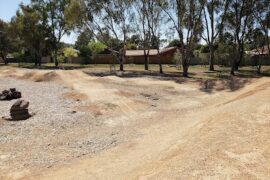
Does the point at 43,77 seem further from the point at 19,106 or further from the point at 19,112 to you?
the point at 19,112

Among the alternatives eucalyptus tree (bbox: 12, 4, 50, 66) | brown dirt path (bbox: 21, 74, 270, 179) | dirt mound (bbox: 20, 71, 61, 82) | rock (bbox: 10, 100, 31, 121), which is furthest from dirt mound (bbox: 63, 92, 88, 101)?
eucalyptus tree (bbox: 12, 4, 50, 66)

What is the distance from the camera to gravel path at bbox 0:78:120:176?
58.9 feet

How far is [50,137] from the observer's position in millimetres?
21328

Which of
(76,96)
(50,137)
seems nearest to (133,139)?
(50,137)

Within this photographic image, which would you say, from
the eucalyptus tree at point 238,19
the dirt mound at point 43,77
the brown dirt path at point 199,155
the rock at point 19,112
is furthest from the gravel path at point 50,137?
the eucalyptus tree at point 238,19

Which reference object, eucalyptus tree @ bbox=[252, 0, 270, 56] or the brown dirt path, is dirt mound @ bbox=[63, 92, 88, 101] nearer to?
the brown dirt path

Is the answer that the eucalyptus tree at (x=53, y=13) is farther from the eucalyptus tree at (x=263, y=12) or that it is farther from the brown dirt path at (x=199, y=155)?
the brown dirt path at (x=199, y=155)

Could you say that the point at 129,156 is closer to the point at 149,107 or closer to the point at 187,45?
the point at 149,107

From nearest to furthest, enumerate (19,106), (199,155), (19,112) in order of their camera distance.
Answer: (199,155)
(19,112)
(19,106)

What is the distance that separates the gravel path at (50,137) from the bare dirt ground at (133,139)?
0.16 ft

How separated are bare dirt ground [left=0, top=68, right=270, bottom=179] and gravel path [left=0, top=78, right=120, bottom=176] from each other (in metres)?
0.05

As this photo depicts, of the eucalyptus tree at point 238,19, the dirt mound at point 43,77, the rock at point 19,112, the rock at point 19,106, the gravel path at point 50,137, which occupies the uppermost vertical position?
the eucalyptus tree at point 238,19

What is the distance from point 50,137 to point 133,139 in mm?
4824

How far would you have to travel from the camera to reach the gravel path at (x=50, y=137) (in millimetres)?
17938
